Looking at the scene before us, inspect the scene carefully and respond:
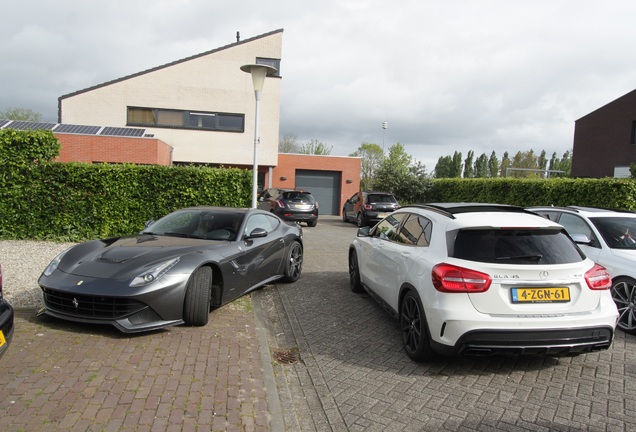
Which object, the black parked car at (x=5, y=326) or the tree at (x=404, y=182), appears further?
the tree at (x=404, y=182)

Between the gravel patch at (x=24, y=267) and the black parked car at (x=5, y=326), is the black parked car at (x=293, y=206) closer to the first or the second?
the gravel patch at (x=24, y=267)

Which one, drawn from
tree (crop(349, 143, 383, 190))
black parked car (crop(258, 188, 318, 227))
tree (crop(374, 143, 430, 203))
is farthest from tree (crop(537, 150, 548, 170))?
black parked car (crop(258, 188, 318, 227))

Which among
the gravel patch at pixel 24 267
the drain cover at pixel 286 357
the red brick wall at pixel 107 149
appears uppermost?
the red brick wall at pixel 107 149

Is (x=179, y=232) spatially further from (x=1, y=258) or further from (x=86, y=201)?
(x=86, y=201)

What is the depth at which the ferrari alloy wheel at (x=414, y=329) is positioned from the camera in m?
4.10

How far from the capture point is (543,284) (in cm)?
382

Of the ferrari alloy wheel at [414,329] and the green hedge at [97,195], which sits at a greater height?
the green hedge at [97,195]

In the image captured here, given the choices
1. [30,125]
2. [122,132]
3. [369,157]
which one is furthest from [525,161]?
[30,125]

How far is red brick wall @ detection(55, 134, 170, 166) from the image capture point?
17500 millimetres

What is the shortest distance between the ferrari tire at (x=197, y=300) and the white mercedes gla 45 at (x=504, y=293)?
7.18 feet

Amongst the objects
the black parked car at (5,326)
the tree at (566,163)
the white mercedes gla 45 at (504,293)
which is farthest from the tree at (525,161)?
the black parked car at (5,326)

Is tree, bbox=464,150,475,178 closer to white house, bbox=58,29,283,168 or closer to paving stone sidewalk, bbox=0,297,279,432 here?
white house, bbox=58,29,283,168

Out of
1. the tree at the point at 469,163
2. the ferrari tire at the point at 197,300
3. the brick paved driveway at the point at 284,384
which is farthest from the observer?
the tree at the point at 469,163

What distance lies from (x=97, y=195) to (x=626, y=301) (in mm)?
10652
